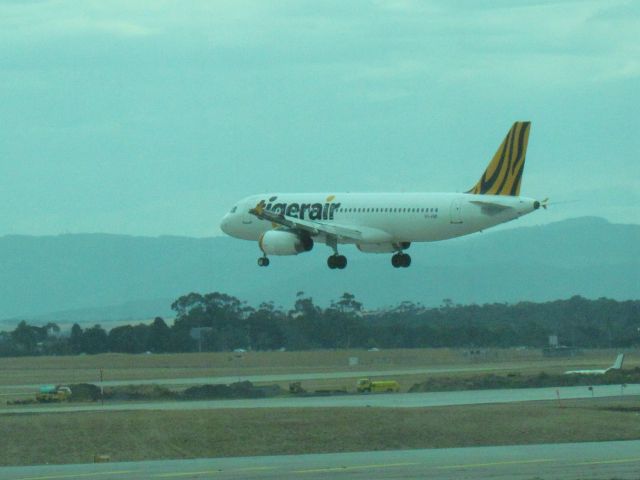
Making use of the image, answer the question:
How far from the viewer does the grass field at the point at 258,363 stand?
98.7 metres

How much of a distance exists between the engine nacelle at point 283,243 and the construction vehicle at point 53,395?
1256cm

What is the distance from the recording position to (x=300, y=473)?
35.1m

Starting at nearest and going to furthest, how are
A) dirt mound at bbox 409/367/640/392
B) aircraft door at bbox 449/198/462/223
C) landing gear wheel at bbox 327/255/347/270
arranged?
aircraft door at bbox 449/198/462/223, landing gear wheel at bbox 327/255/347/270, dirt mound at bbox 409/367/640/392

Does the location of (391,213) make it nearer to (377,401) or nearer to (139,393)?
(377,401)

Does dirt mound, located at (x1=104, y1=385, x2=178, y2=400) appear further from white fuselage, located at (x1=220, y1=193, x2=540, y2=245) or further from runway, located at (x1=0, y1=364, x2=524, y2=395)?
white fuselage, located at (x1=220, y1=193, x2=540, y2=245)

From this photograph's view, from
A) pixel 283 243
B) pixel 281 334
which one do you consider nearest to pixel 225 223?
pixel 283 243

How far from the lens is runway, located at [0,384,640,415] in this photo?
202 feet

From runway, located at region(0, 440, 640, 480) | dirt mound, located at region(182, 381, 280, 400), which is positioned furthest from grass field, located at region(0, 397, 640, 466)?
dirt mound, located at region(182, 381, 280, 400)

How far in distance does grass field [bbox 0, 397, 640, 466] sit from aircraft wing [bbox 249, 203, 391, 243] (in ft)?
47.3

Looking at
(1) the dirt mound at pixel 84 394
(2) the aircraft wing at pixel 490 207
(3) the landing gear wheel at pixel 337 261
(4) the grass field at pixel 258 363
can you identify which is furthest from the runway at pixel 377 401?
(4) the grass field at pixel 258 363

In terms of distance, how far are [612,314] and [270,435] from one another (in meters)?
126

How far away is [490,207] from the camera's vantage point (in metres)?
65.1

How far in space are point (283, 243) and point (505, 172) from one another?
36.6ft

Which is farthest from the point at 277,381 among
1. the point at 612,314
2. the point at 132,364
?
the point at 612,314
